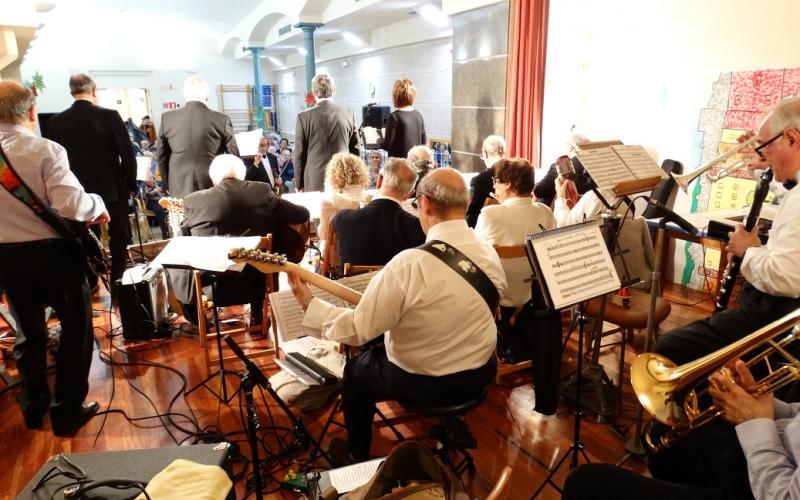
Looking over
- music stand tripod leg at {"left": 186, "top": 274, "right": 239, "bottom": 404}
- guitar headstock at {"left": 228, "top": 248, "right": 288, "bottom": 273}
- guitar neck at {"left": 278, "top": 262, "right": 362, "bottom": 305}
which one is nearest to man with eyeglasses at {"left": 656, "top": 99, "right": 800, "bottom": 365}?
guitar neck at {"left": 278, "top": 262, "right": 362, "bottom": 305}

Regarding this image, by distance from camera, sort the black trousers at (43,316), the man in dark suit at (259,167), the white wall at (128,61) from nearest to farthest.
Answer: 1. the black trousers at (43,316)
2. the man in dark suit at (259,167)
3. the white wall at (128,61)

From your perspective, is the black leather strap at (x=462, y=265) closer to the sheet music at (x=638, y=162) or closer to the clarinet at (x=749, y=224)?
the sheet music at (x=638, y=162)

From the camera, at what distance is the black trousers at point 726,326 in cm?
204

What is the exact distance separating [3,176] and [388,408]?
1969mm

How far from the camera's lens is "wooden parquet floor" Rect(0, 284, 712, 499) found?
2281 mm

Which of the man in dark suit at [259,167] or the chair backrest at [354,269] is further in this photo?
the man in dark suit at [259,167]

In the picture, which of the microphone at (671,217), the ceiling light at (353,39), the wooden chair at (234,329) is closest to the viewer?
the microphone at (671,217)

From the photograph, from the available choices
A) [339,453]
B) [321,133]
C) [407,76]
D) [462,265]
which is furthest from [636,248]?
[407,76]

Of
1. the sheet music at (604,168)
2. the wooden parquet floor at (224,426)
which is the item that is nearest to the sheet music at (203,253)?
the wooden parquet floor at (224,426)

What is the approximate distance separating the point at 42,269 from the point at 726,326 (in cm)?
292

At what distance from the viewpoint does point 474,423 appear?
2580 mm

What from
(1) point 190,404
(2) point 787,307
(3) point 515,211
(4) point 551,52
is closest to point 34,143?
(1) point 190,404

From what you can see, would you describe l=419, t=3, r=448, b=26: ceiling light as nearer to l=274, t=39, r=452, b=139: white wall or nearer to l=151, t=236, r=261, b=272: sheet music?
l=274, t=39, r=452, b=139: white wall

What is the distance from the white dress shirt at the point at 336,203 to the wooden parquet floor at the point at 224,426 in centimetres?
92
